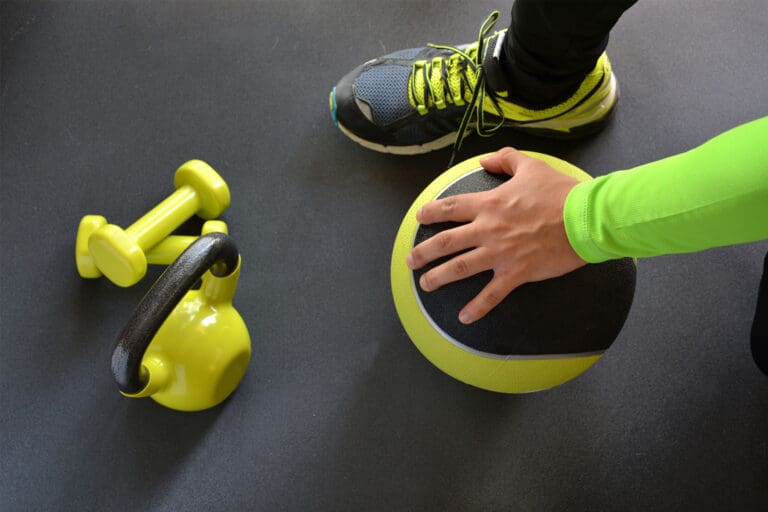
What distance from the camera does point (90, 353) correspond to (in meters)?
1.16

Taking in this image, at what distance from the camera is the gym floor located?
110 centimetres

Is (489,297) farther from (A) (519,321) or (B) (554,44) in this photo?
(B) (554,44)

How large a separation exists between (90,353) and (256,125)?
1.83 feet

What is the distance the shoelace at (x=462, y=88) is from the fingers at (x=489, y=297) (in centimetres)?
43

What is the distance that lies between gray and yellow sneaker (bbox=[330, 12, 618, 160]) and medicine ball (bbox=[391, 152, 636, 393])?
0.84 ft

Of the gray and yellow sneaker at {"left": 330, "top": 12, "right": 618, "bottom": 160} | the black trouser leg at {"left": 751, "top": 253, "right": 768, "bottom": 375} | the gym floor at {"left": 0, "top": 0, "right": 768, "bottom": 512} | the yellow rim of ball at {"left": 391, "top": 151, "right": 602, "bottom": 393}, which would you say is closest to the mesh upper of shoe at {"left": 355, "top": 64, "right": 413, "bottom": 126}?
the gray and yellow sneaker at {"left": 330, "top": 12, "right": 618, "bottom": 160}

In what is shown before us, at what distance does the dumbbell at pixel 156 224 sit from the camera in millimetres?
1056

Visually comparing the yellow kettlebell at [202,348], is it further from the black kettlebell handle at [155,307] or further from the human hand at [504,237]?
the human hand at [504,237]

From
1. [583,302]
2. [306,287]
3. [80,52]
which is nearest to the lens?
[583,302]

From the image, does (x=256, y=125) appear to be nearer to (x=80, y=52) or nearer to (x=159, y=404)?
(x=80, y=52)

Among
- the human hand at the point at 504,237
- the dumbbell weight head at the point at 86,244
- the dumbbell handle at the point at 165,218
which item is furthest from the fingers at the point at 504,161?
the dumbbell weight head at the point at 86,244

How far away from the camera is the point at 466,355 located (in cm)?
88

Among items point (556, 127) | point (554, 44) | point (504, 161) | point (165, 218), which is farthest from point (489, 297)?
point (165, 218)

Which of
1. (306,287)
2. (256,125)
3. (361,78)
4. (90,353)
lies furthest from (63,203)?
(361,78)
